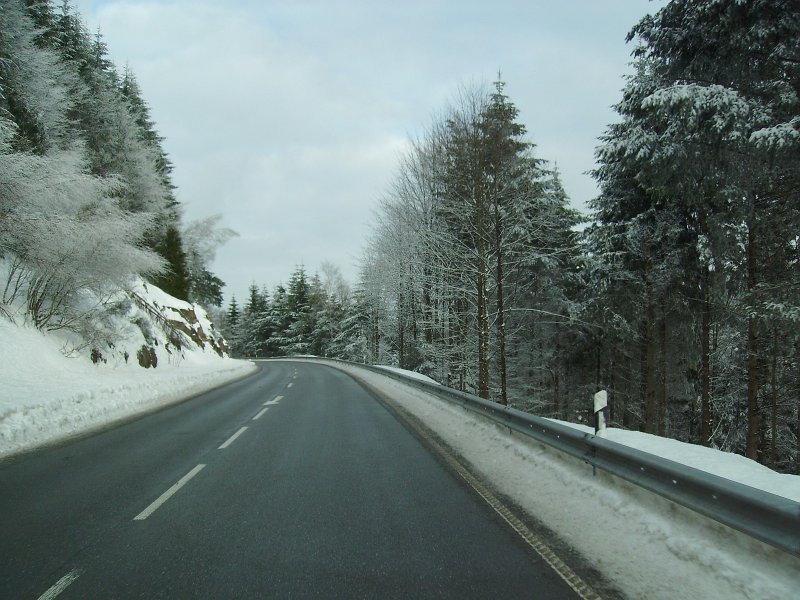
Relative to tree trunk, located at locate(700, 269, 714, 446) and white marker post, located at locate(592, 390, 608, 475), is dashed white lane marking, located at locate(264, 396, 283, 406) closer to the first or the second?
white marker post, located at locate(592, 390, 608, 475)

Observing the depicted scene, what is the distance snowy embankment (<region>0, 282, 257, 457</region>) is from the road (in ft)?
5.15

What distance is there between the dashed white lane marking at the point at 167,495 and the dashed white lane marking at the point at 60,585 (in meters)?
1.14

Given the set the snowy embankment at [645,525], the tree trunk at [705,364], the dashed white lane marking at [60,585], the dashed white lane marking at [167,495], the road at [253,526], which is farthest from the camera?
the tree trunk at [705,364]

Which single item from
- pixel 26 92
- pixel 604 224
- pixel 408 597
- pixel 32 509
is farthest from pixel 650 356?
pixel 26 92

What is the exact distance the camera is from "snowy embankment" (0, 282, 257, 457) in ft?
29.8

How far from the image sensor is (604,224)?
56.7 ft

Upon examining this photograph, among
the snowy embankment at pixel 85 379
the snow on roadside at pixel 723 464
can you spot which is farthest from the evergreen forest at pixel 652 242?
the snowy embankment at pixel 85 379

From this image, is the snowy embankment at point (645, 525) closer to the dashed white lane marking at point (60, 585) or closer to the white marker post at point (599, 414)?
the white marker post at point (599, 414)

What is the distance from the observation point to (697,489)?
3.49 metres

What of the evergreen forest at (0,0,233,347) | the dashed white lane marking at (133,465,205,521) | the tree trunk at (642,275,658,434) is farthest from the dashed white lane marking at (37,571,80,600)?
the tree trunk at (642,275,658,434)

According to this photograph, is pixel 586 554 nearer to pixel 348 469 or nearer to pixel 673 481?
pixel 673 481

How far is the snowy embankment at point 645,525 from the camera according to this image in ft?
9.96

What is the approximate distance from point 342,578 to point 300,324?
67.5 m

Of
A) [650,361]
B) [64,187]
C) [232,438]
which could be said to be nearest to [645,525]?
[232,438]
